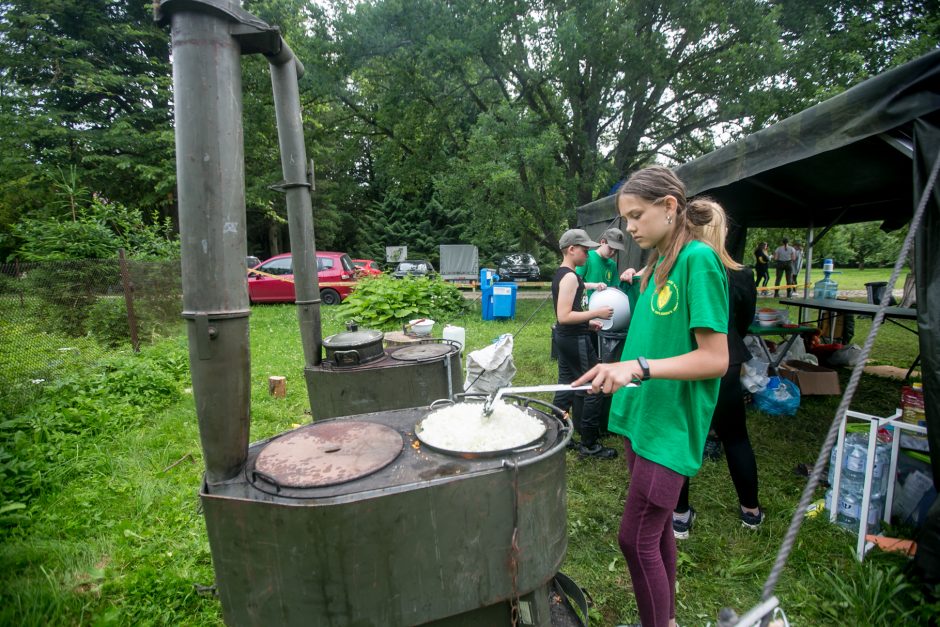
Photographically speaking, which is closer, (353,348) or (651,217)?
(651,217)

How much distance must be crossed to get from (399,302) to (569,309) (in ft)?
21.4

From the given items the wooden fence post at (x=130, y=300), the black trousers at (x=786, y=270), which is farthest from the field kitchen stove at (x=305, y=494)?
the black trousers at (x=786, y=270)

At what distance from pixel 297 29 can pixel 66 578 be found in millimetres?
16497

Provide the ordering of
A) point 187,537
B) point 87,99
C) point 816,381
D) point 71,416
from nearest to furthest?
1. point 187,537
2. point 71,416
3. point 816,381
4. point 87,99

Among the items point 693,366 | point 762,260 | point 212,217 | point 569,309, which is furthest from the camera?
point 762,260

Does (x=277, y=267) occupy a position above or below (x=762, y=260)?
above

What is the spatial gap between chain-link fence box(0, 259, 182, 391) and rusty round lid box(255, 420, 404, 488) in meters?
4.92

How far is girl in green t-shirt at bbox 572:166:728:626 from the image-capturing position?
5.48ft

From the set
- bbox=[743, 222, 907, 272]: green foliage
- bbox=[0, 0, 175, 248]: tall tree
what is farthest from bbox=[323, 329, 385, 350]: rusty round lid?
bbox=[743, 222, 907, 272]: green foliage

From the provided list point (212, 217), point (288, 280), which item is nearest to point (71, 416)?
point (212, 217)

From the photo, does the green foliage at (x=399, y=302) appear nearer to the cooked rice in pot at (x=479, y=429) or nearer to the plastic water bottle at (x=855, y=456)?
the cooked rice in pot at (x=479, y=429)

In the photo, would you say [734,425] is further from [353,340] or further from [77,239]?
[77,239]

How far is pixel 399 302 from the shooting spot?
10016 mm

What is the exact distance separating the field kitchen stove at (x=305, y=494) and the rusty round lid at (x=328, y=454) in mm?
10
